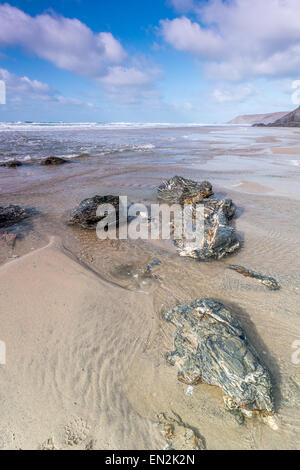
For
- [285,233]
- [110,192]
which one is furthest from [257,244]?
[110,192]

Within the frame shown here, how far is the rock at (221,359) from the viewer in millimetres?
2264

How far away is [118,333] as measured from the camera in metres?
3.19

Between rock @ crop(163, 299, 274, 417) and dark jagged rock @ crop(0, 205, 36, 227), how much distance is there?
5.51 meters

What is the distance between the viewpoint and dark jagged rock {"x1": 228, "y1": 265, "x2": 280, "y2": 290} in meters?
4.05

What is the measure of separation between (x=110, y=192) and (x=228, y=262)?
612 centimetres

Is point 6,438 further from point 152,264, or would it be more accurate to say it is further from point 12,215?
point 12,215

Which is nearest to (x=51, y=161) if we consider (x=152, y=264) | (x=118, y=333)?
(x=152, y=264)

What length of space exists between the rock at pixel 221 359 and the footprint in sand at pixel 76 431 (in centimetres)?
107

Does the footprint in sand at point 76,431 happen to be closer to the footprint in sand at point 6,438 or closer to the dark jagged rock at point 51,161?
the footprint in sand at point 6,438

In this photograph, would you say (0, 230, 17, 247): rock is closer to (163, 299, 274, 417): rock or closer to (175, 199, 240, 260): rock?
(175, 199, 240, 260): rock

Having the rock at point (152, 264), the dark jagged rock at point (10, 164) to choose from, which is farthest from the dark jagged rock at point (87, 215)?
the dark jagged rock at point (10, 164)

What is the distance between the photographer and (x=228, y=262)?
4.80 m
